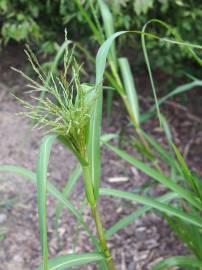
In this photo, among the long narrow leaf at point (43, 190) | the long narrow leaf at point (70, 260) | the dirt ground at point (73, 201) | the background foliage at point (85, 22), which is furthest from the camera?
the background foliage at point (85, 22)

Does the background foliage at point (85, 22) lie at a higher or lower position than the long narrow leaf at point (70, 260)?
higher

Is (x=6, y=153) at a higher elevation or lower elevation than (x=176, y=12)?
lower

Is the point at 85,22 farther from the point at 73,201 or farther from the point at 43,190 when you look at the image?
the point at 43,190

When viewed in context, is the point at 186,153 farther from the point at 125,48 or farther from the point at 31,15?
the point at 31,15

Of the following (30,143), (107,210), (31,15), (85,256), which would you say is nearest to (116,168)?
(107,210)

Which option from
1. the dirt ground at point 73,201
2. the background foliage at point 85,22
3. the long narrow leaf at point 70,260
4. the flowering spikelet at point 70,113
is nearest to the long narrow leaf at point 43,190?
the flowering spikelet at point 70,113

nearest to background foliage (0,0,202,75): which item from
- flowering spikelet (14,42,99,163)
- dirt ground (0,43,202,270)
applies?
dirt ground (0,43,202,270)

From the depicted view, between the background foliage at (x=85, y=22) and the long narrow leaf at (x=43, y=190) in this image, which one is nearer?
the long narrow leaf at (x=43, y=190)

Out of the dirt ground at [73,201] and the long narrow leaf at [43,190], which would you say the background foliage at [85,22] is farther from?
the long narrow leaf at [43,190]

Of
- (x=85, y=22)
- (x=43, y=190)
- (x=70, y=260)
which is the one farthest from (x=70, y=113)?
(x=85, y=22)
